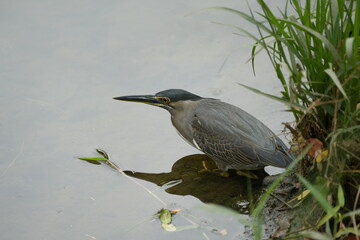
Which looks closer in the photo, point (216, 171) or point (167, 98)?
point (216, 171)

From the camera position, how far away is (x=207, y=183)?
18.4ft

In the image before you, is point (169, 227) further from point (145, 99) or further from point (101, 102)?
point (101, 102)

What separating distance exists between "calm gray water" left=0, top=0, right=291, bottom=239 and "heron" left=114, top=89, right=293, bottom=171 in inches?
14.3

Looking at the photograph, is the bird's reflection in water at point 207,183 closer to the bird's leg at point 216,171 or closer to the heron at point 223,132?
the bird's leg at point 216,171

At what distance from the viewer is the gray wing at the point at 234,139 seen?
208 inches

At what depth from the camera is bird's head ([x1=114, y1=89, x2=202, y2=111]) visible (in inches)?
231

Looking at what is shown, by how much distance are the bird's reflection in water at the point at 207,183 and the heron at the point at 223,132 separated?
0.45ft

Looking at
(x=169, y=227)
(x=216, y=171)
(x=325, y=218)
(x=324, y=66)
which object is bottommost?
(x=169, y=227)

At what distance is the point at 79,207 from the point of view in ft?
17.6

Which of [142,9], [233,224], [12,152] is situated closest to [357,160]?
[233,224]

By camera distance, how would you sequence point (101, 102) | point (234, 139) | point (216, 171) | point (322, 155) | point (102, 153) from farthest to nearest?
point (101, 102)
point (102, 153)
point (216, 171)
point (234, 139)
point (322, 155)

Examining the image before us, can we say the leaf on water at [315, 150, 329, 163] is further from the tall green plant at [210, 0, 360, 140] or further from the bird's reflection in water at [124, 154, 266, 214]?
the bird's reflection in water at [124, 154, 266, 214]

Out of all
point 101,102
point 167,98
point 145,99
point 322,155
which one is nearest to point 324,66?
point 322,155

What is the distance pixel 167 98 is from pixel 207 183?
91cm
